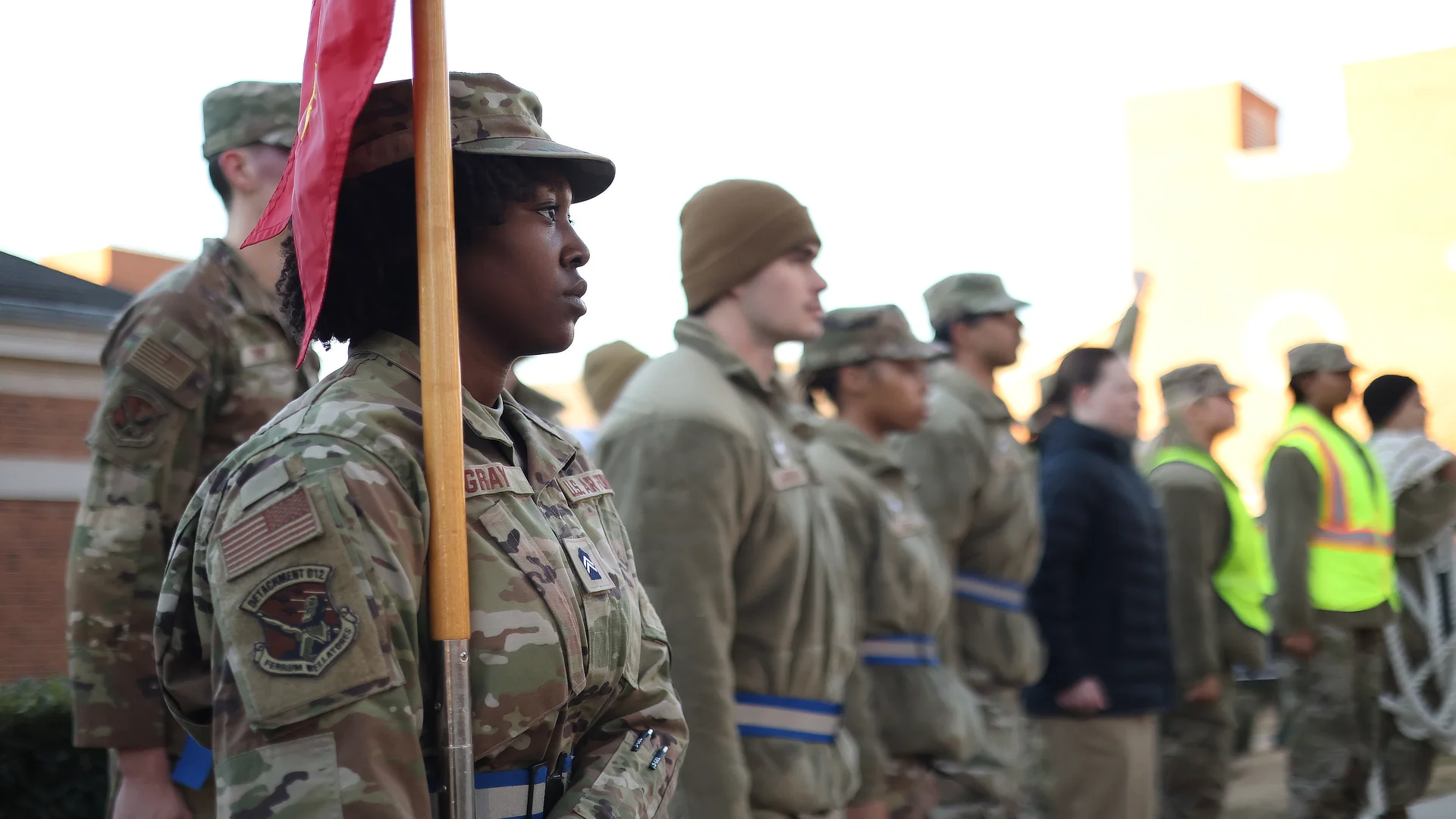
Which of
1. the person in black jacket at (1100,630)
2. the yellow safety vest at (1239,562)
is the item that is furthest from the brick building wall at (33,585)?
the yellow safety vest at (1239,562)

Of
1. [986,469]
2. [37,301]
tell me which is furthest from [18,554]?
[986,469]

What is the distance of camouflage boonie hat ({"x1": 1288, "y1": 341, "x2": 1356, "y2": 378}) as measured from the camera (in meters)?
8.56

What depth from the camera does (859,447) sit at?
18.4 ft

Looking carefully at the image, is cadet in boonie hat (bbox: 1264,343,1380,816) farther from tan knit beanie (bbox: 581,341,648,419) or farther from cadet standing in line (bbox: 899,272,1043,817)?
tan knit beanie (bbox: 581,341,648,419)

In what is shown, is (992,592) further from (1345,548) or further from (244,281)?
(244,281)

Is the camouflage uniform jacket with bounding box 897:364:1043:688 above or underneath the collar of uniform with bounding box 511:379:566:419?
underneath

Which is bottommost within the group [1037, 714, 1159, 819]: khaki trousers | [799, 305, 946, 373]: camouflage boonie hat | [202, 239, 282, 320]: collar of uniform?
[1037, 714, 1159, 819]: khaki trousers

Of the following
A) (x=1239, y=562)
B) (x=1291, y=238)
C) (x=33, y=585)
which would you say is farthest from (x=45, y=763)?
(x=1291, y=238)

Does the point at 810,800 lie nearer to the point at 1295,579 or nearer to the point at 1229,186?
the point at 1295,579

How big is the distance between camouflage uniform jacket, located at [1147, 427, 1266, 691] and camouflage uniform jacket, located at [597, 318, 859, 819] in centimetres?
405

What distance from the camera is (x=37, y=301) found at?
8.03m

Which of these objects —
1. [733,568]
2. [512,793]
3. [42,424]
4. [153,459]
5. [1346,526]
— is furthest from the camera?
[42,424]

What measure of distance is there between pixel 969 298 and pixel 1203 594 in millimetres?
2166

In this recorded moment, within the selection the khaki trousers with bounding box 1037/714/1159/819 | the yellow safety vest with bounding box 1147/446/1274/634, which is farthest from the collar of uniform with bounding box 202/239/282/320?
the yellow safety vest with bounding box 1147/446/1274/634
